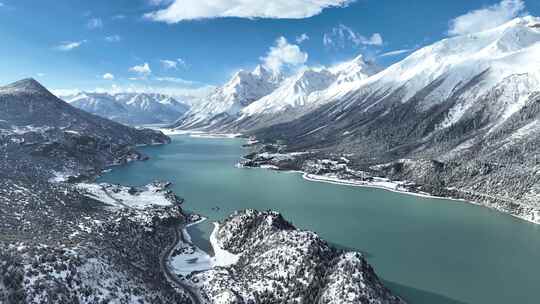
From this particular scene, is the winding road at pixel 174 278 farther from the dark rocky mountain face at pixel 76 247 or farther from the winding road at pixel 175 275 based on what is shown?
the dark rocky mountain face at pixel 76 247

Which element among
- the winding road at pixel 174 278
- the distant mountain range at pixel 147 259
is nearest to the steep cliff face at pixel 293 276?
the distant mountain range at pixel 147 259

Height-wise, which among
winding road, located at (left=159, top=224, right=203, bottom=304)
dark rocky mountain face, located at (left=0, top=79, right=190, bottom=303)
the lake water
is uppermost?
dark rocky mountain face, located at (left=0, top=79, right=190, bottom=303)

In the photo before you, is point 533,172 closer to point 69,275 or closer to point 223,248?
point 223,248

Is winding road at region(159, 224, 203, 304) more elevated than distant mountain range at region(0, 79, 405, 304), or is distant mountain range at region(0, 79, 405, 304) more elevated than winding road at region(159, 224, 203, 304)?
distant mountain range at region(0, 79, 405, 304)

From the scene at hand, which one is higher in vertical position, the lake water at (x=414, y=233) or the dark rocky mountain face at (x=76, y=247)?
the dark rocky mountain face at (x=76, y=247)

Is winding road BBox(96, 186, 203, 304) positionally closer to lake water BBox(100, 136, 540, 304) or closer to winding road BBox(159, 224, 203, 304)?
winding road BBox(159, 224, 203, 304)

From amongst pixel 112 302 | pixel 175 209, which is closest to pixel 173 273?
pixel 112 302

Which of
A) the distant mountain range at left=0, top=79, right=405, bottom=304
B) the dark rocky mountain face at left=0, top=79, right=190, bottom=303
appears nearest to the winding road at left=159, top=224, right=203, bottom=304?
the distant mountain range at left=0, top=79, right=405, bottom=304

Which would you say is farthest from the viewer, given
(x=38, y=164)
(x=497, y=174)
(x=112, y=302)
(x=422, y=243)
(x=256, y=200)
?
(x=38, y=164)
